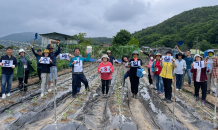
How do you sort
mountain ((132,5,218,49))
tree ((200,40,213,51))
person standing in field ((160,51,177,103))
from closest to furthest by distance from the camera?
person standing in field ((160,51,177,103)) → tree ((200,40,213,51)) → mountain ((132,5,218,49))

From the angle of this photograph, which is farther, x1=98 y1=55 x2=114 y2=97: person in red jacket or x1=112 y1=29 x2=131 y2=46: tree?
x1=112 y1=29 x2=131 y2=46: tree

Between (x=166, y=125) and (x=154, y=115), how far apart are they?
1.91 ft

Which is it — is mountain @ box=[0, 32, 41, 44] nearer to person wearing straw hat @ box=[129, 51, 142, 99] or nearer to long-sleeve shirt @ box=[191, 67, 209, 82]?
person wearing straw hat @ box=[129, 51, 142, 99]

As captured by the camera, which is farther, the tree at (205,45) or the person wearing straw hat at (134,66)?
the tree at (205,45)

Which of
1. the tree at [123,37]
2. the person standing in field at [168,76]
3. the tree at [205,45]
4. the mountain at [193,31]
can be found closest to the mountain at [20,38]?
the tree at [123,37]

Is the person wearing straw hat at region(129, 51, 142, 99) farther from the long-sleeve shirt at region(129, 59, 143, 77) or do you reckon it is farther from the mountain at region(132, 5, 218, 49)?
the mountain at region(132, 5, 218, 49)

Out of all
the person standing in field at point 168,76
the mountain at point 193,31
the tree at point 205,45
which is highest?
the mountain at point 193,31

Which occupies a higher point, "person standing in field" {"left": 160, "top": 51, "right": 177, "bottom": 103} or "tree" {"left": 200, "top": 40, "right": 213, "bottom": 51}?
"tree" {"left": 200, "top": 40, "right": 213, "bottom": 51}

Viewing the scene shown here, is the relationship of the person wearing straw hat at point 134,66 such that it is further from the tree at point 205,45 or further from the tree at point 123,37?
the tree at point 205,45

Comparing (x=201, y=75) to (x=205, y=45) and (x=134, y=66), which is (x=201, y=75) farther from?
(x=205, y=45)

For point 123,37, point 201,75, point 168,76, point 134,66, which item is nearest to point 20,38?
point 123,37

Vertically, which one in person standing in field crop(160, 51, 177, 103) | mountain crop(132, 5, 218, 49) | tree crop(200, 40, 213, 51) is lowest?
person standing in field crop(160, 51, 177, 103)

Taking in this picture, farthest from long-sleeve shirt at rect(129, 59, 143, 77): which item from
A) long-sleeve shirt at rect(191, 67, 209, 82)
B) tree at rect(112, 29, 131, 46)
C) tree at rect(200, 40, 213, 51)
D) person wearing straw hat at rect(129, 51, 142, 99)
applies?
tree at rect(200, 40, 213, 51)

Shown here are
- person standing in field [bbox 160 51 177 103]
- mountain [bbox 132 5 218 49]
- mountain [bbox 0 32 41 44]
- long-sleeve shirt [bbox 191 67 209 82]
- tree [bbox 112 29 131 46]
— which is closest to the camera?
long-sleeve shirt [bbox 191 67 209 82]
